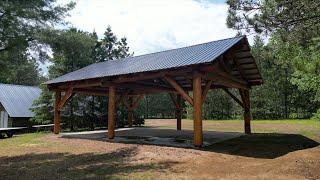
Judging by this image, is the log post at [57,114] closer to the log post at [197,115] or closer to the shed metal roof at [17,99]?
the shed metal roof at [17,99]

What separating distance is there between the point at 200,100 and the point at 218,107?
41490 millimetres

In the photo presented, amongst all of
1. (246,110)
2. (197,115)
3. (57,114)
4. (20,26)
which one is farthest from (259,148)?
(57,114)

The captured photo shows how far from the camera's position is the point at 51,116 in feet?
100

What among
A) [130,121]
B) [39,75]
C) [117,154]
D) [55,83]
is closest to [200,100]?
[117,154]

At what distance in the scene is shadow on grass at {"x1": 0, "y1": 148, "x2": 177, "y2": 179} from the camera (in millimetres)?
9578

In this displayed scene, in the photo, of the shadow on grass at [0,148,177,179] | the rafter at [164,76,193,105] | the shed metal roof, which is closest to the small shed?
the shed metal roof

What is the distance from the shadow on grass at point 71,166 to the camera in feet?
31.4

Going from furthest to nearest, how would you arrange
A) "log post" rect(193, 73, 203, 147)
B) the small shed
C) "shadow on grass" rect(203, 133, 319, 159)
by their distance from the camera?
the small shed → "log post" rect(193, 73, 203, 147) → "shadow on grass" rect(203, 133, 319, 159)

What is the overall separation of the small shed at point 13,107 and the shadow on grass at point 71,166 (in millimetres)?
21881

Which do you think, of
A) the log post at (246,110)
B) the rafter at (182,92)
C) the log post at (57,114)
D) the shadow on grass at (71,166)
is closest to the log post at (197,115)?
the rafter at (182,92)

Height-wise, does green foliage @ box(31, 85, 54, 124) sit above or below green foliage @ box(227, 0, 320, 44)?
below

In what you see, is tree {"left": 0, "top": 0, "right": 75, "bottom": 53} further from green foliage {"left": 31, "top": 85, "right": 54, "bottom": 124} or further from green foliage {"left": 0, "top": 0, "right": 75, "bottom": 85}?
green foliage {"left": 31, "top": 85, "right": 54, "bottom": 124}

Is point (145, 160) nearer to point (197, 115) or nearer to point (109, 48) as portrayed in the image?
point (197, 115)

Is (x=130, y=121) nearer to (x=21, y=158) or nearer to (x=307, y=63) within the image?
(x=21, y=158)
